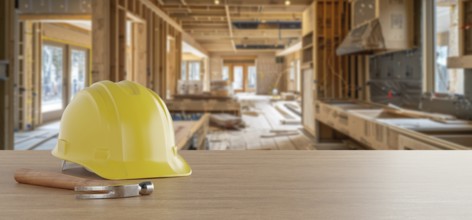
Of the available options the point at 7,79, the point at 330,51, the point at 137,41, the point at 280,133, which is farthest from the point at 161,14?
the point at 7,79

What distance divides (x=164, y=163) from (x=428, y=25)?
17.0 ft

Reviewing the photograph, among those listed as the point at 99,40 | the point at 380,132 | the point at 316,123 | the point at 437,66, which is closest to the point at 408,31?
the point at 437,66

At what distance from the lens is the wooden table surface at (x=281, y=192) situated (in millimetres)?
830

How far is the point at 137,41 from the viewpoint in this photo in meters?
9.46

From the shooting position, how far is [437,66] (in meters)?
5.41

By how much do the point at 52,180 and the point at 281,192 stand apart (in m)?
0.52

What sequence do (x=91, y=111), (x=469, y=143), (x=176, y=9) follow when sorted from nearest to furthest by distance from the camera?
(x=91, y=111), (x=469, y=143), (x=176, y=9)

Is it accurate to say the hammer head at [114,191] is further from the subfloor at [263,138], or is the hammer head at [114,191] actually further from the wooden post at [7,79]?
the subfloor at [263,138]

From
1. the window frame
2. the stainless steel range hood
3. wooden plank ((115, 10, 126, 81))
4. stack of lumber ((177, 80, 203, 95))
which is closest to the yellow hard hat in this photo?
the window frame

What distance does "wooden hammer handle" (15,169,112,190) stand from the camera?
1.02m

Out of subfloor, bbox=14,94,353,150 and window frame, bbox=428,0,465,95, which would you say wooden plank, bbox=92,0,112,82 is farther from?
window frame, bbox=428,0,465,95

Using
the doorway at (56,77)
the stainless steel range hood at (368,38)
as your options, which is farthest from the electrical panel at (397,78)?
the doorway at (56,77)

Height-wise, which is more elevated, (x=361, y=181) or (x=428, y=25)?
(x=428, y=25)

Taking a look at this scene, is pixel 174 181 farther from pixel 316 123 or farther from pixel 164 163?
pixel 316 123
